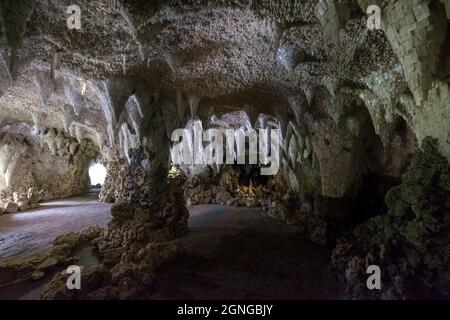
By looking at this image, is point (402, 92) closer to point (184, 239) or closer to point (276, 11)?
point (276, 11)

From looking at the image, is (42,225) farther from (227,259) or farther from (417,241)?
(417,241)

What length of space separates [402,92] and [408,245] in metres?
2.94

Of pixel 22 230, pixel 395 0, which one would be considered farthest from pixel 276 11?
pixel 22 230

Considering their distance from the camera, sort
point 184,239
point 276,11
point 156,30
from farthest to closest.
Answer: point 184,239 < point 156,30 < point 276,11

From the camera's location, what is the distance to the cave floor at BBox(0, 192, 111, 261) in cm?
663

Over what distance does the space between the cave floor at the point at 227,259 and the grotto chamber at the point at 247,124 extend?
0.15 ft

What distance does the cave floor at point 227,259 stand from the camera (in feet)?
14.9

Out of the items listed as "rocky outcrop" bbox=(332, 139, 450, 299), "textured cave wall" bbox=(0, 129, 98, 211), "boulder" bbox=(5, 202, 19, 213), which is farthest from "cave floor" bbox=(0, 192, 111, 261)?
"rocky outcrop" bbox=(332, 139, 450, 299)

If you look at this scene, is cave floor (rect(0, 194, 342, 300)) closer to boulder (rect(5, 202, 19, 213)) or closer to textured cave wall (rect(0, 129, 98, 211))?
boulder (rect(5, 202, 19, 213))

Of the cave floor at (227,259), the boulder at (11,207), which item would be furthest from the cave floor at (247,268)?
the boulder at (11,207)

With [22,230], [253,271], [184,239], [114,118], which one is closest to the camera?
[253,271]

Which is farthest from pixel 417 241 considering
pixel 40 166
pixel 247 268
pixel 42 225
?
pixel 40 166

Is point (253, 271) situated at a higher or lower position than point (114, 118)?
lower

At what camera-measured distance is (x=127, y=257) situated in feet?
18.3
